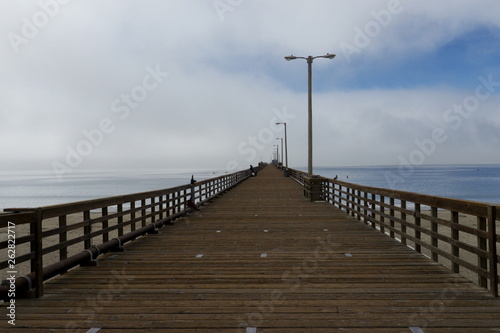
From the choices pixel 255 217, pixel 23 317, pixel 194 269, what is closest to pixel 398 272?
pixel 194 269

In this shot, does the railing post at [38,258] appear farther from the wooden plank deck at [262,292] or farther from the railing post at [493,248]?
the railing post at [493,248]

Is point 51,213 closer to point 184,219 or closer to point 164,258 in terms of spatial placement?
point 164,258

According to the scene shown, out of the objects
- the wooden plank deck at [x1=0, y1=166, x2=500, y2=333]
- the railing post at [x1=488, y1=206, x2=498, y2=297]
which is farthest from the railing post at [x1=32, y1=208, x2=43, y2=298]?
the railing post at [x1=488, y1=206, x2=498, y2=297]

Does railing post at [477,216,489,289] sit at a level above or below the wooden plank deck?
above

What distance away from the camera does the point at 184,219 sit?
13.5 metres

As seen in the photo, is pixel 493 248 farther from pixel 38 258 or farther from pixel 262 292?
pixel 38 258

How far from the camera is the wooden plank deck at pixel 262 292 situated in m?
4.45

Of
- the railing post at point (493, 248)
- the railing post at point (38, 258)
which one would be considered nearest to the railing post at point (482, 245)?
the railing post at point (493, 248)

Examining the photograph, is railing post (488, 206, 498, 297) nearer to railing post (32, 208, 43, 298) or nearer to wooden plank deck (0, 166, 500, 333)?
wooden plank deck (0, 166, 500, 333)

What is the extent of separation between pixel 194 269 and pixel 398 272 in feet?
11.1

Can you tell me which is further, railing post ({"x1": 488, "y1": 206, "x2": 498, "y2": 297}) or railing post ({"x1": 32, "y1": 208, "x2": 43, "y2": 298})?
railing post ({"x1": 32, "y1": 208, "x2": 43, "y2": 298})

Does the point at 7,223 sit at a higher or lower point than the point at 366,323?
higher

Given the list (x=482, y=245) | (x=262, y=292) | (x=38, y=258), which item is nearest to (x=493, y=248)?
(x=482, y=245)

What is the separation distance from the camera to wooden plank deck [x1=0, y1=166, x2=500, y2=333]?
445 cm
